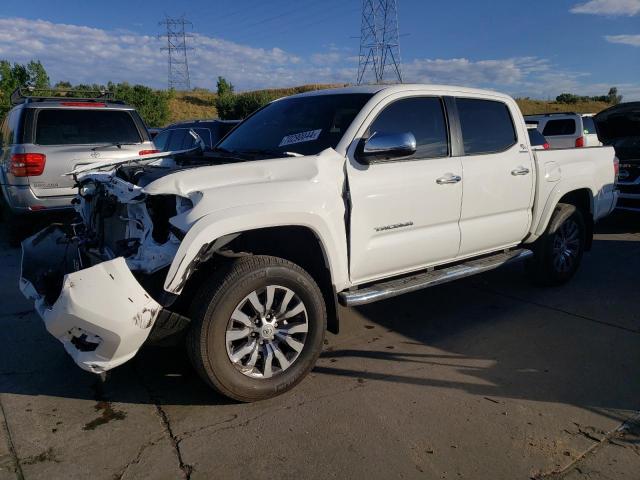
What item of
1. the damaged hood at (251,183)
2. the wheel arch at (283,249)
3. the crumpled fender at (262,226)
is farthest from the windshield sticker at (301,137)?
the wheel arch at (283,249)

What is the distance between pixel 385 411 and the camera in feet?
10.9

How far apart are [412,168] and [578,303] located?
250cm

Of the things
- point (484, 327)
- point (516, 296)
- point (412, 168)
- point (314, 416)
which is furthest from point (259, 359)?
point (516, 296)

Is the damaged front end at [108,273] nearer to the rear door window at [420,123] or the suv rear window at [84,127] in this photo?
the rear door window at [420,123]

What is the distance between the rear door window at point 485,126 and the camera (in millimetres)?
4637

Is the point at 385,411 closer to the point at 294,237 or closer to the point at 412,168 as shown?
the point at 294,237

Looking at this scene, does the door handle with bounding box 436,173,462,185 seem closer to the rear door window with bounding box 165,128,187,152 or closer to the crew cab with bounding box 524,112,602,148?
the rear door window with bounding box 165,128,187,152

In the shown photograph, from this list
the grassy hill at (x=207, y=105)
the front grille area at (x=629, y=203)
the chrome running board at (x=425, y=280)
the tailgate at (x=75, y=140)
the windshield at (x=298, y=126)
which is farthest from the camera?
the grassy hill at (x=207, y=105)

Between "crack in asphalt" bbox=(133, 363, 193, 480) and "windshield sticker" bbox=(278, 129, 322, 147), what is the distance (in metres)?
2.01

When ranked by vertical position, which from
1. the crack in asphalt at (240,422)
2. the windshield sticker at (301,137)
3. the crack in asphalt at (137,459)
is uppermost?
the windshield sticker at (301,137)

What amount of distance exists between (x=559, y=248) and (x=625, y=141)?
5.94m

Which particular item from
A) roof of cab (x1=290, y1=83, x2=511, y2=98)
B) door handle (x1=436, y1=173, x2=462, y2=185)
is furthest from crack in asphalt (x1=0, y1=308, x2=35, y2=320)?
door handle (x1=436, y1=173, x2=462, y2=185)

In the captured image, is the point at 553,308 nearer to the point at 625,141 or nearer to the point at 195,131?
the point at 625,141

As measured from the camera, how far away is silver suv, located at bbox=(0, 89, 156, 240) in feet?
22.1
